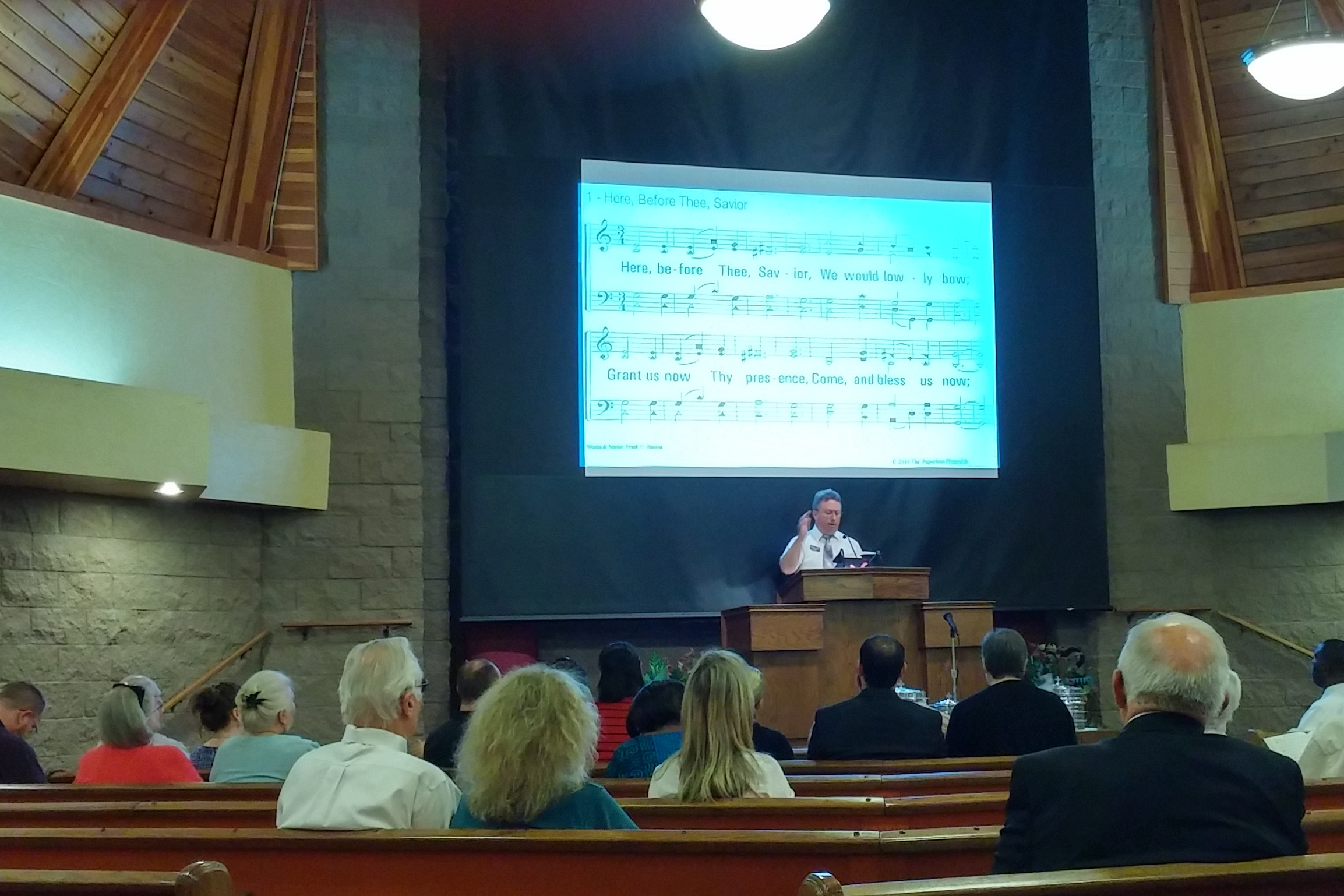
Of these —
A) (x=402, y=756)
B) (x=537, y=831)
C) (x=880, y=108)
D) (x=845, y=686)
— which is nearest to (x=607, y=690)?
(x=845, y=686)

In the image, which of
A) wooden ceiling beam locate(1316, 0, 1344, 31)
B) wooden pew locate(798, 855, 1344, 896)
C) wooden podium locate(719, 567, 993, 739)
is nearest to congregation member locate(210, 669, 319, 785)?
wooden pew locate(798, 855, 1344, 896)

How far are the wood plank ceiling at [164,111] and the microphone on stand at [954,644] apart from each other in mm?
3939

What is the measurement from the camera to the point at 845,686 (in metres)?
6.34

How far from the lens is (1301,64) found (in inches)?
270

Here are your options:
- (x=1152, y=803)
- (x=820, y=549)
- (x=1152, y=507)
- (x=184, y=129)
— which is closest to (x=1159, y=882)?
(x=1152, y=803)

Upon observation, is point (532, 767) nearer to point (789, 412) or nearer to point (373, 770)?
point (373, 770)

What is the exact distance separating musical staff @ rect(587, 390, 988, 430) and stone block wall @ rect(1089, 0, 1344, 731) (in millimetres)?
1140

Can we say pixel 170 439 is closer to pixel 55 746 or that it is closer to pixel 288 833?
pixel 55 746

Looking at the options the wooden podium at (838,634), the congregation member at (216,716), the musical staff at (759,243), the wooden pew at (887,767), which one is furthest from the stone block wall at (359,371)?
the wooden pew at (887,767)

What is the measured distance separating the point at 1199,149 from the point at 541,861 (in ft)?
24.8

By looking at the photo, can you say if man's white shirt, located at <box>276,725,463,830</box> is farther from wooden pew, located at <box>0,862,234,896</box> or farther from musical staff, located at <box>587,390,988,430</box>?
musical staff, located at <box>587,390,988,430</box>

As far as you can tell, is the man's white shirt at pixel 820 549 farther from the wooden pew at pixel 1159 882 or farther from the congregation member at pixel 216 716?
the wooden pew at pixel 1159 882

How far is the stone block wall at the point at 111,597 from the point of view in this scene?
20.6ft

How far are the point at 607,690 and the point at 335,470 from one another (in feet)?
9.91
